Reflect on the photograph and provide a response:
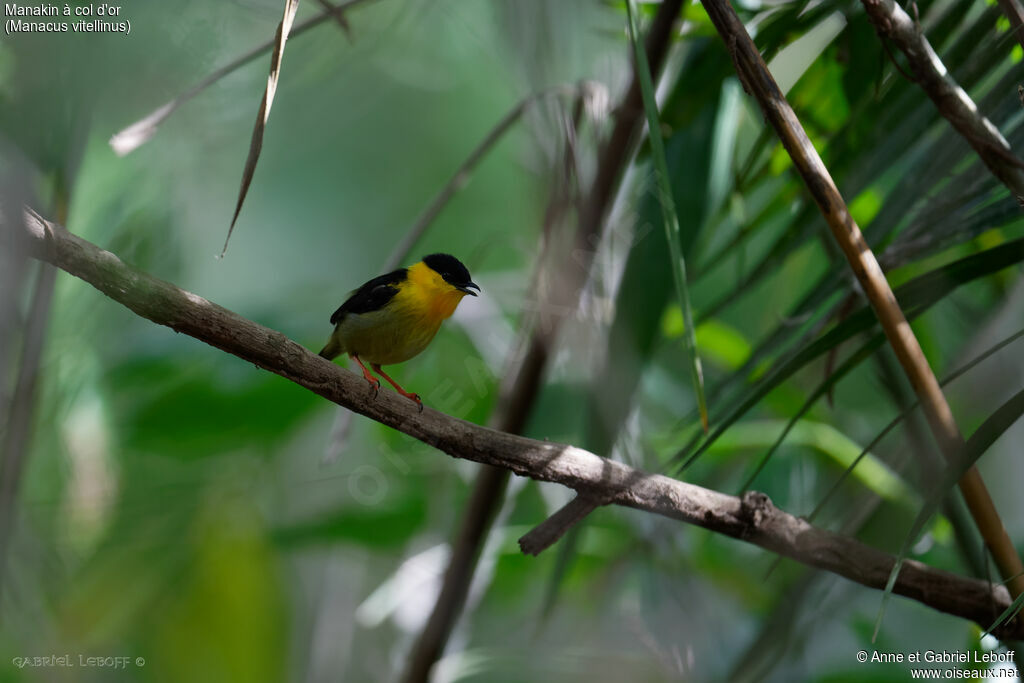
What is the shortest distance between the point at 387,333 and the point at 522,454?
1.09 metres

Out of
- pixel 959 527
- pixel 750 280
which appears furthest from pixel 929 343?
pixel 750 280

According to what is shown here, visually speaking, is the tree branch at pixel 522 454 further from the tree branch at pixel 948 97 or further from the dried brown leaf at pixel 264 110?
the tree branch at pixel 948 97

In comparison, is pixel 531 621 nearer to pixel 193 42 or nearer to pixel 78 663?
pixel 78 663

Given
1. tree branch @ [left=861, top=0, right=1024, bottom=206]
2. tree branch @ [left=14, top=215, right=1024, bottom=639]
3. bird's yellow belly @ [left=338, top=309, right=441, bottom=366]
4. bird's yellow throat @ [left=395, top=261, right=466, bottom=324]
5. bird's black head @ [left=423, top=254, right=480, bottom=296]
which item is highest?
tree branch @ [left=861, top=0, right=1024, bottom=206]

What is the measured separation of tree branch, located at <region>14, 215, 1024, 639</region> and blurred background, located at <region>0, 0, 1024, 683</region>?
0.09m

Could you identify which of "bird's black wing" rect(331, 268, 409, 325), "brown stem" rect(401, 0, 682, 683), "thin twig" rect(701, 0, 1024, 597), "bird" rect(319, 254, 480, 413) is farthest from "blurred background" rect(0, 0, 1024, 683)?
"bird's black wing" rect(331, 268, 409, 325)

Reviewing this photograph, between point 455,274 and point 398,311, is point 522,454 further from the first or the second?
point 455,274

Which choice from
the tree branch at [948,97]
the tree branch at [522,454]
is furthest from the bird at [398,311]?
the tree branch at [948,97]

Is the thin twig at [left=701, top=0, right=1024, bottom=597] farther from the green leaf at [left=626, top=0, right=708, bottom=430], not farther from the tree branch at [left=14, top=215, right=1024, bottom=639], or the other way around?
the tree branch at [left=14, top=215, right=1024, bottom=639]

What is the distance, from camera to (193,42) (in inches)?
62.6

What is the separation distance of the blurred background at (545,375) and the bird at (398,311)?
28 centimetres

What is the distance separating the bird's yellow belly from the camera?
2.30 metres

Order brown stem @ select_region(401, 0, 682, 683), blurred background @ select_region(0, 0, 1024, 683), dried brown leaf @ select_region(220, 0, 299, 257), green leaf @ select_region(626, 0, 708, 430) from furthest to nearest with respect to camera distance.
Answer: brown stem @ select_region(401, 0, 682, 683) → blurred background @ select_region(0, 0, 1024, 683) → green leaf @ select_region(626, 0, 708, 430) → dried brown leaf @ select_region(220, 0, 299, 257)

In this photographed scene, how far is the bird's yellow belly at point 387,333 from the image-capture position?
7.56ft
